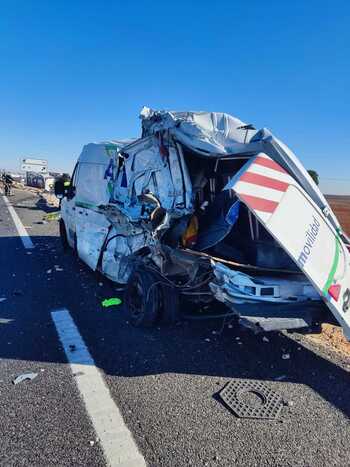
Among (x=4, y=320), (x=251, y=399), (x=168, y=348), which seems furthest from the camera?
(x=4, y=320)

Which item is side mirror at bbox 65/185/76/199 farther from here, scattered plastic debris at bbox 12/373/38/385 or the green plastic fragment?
scattered plastic debris at bbox 12/373/38/385

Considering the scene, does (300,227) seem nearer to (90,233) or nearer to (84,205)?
(90,233)

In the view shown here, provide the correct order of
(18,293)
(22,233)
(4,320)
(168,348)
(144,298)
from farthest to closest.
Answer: (22,233)
(18,293)
(4,320)
(144,298)
(168,348)

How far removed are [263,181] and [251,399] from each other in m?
2.00

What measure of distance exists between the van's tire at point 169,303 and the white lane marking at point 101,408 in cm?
110

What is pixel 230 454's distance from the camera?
2.48 metres

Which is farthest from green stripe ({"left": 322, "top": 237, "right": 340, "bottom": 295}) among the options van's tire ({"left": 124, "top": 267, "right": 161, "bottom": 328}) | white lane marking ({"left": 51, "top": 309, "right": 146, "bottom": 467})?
white lane marking ({"left": 51, "top": 309, "right": 146, "bottom": 467})

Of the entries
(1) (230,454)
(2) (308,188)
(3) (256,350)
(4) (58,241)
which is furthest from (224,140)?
(4) (58,241)

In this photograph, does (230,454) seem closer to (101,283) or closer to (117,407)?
(117,407)

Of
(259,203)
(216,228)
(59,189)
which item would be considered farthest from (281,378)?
(59,189)

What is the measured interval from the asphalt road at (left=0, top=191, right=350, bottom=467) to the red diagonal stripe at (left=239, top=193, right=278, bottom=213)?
1710 mm

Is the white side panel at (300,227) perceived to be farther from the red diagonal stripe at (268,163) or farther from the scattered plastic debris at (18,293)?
the scattered plastic debris at (18,293)

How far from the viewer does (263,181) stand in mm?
3361

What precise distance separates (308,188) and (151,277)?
7.21 ft
